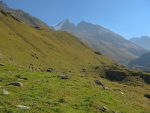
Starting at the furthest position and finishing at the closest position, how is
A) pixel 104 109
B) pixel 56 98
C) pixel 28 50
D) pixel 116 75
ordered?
1. pixel 28 50
2. pixel 116 75
3. pixel 56 98
4. pixel 104 109

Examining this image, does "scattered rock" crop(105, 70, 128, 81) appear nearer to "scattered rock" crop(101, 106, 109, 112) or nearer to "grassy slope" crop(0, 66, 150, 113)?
"grassy slope" crop(0, 66, 150, 113)

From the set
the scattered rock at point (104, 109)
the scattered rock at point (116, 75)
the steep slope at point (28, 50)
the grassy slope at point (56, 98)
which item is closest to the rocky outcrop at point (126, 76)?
the scattered rock at point (116, 75)

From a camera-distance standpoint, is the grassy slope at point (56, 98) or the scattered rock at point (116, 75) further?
the scattered rock at point (116, 75)

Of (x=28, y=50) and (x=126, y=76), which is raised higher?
(x=28, y=50)

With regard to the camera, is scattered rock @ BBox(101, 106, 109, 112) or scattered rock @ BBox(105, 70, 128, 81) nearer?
scattered rock @ BBox(101, 106, 109, 112)

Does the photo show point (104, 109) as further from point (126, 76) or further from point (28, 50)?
point (28, 50)

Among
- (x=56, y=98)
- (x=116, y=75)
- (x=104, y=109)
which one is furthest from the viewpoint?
(x=116, y=75)

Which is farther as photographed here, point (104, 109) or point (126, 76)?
point (126, 76)

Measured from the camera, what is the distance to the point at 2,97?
81.1ft

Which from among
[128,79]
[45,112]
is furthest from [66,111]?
[128,79]

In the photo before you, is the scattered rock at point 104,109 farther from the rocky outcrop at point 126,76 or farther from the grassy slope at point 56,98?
the rocky outcrop at point 126,76

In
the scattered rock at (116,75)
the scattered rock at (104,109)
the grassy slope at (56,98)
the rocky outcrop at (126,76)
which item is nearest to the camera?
the grassy slope at (56,98)

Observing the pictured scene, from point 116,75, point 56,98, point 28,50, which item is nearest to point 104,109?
point 56,98

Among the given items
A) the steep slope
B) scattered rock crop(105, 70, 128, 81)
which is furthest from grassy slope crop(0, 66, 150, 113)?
scattered rock crop(105, 70, 128, 81)
